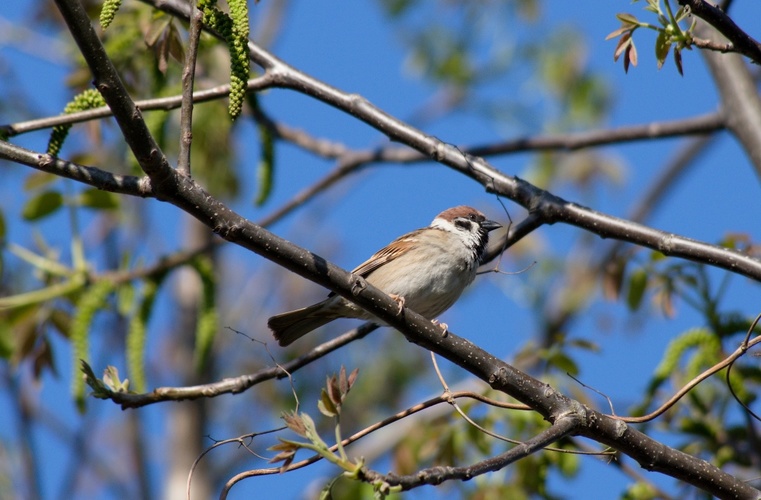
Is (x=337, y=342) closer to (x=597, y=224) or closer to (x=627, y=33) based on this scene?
(x=597, y=224)

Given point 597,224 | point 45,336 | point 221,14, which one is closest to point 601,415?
point 597,224

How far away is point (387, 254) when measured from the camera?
177 inches

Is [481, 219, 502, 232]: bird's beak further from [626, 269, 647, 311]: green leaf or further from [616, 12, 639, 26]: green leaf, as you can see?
[616, 12, 639, 26]: green leaf

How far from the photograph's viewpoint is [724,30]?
89.7 inches

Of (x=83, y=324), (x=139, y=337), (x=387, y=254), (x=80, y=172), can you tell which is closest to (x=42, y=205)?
(x=83, y=324)

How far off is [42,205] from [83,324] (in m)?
0.70

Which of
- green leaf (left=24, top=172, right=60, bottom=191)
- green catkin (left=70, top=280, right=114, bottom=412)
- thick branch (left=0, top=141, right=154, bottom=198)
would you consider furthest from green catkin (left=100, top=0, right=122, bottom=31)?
green leaf (left=24, top=172, right=60, bottom=191)

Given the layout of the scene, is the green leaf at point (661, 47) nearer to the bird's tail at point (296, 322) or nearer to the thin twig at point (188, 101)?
the thin twig at point (188, 101)

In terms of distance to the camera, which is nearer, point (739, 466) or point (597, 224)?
point (597, 224)

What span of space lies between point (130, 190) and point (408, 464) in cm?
225

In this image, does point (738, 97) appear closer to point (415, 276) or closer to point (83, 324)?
point (415, 276)

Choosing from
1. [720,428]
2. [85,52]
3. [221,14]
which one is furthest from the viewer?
[720,428]

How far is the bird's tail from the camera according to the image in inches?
156

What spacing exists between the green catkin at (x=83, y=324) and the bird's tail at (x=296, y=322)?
0.74 m
